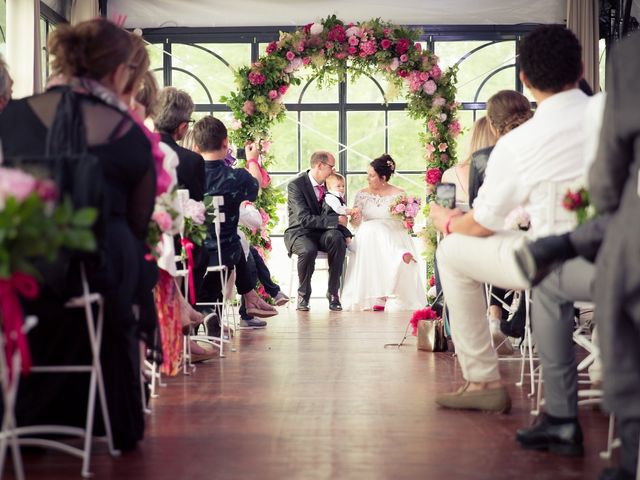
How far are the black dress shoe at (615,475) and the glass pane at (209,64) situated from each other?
8.95 meters

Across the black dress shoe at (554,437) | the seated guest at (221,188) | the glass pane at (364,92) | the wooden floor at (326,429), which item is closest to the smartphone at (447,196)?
the wooden floor at (326,429)

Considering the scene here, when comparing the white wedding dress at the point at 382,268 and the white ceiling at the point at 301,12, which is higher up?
the white ceiling at the point at 301,12

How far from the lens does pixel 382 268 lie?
403 inches

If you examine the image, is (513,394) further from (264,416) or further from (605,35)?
(605,35)

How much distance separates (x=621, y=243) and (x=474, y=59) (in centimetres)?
909

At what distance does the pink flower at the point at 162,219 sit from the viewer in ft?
13.8

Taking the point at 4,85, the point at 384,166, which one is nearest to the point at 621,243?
the point at 4,85

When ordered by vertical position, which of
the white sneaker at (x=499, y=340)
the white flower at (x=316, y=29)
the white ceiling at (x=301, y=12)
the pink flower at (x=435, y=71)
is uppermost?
the white ceiling at (x=301, y=12)

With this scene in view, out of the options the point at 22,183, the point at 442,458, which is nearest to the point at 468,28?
the point at 442,458

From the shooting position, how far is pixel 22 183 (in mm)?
2381

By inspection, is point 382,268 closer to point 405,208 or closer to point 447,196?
point 405,208

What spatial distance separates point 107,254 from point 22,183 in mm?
856

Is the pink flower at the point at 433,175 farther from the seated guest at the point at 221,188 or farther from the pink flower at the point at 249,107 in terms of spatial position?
the seated guest at the point at 221,188

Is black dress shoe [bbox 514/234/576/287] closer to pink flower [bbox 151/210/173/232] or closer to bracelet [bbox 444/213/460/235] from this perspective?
bracelet [bbox 444/213/460/235]
